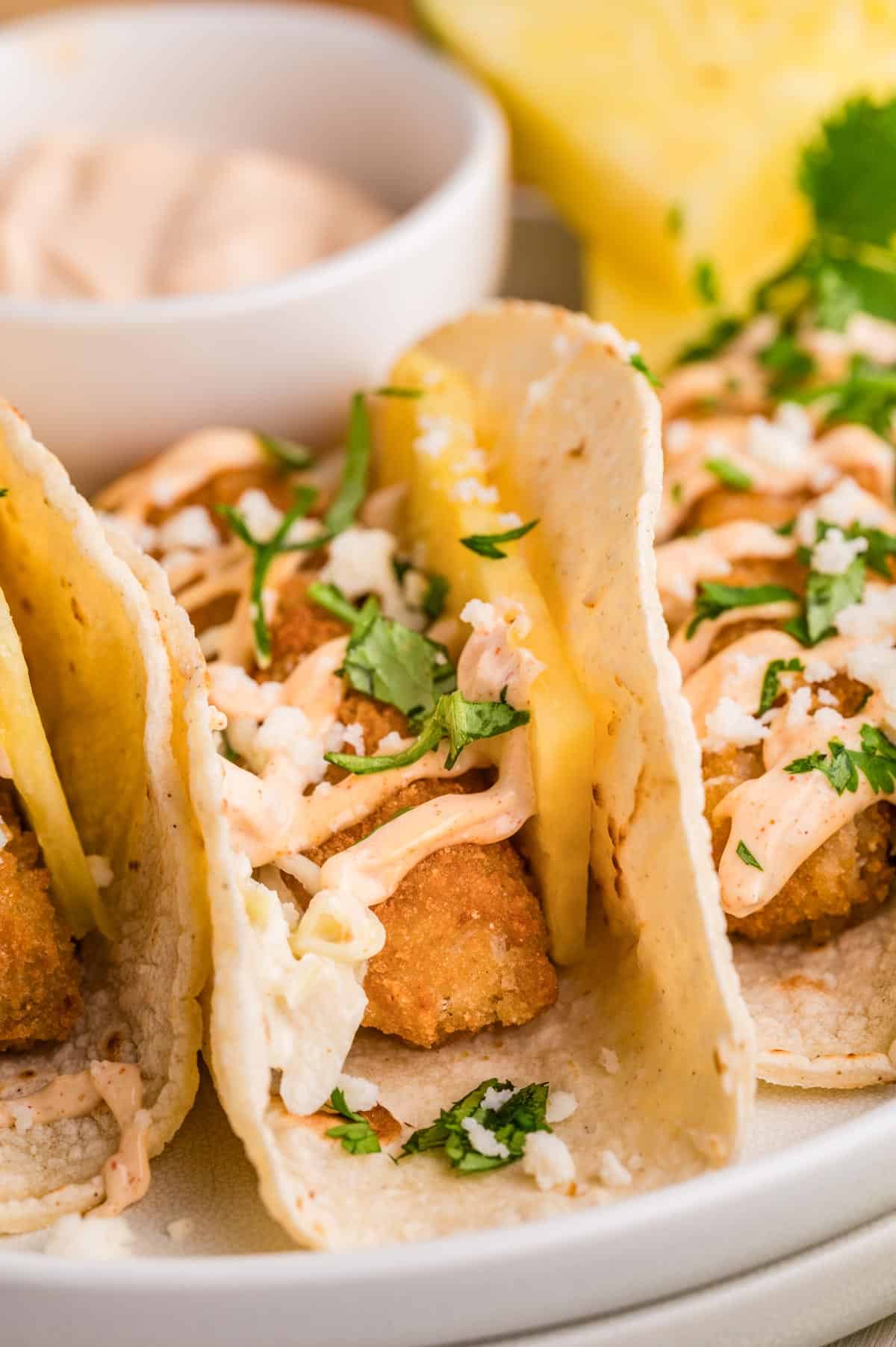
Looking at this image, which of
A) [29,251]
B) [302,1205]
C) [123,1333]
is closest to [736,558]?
[302,1205]

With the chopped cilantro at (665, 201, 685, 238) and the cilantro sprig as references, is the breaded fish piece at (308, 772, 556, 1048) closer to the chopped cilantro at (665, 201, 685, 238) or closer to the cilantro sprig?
the cilantro sprig

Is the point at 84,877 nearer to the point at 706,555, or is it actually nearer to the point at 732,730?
the point at 732,730

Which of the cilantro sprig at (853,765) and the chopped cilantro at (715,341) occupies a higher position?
the cilantro sprig at (853,765)

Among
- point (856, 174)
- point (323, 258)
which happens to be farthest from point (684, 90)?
point (323, 258)

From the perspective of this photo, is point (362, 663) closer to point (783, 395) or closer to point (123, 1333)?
point (123, 1333)

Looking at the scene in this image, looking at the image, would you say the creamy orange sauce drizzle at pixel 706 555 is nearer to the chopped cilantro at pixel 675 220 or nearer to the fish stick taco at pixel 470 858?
the fish stick taco at pixel 470 858

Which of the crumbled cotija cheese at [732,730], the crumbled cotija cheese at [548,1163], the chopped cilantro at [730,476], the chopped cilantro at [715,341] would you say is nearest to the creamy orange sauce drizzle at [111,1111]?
the crumbled cotija cheese at [548,1163]
